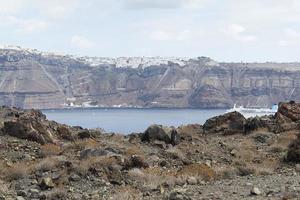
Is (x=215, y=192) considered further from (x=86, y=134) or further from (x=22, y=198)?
(x=86, y=134)

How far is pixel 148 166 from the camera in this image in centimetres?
1503

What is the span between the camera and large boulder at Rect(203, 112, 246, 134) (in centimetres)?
2673

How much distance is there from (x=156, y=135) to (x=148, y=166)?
6630 mm

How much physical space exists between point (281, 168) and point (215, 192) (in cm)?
540

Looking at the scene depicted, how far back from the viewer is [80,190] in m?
12.0

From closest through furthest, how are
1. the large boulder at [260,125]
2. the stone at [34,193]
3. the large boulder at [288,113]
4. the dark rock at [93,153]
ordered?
the stone at [34,193] → the dark rock at [93,153] → the large boulder at [260,125] → the large boulder at [288,113]

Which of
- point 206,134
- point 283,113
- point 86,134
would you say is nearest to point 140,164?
point 86,134

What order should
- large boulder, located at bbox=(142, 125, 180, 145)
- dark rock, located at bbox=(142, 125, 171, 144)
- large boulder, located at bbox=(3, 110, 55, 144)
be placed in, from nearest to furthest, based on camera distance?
large boulder, located at bbox=(3, 110, 55, 144) < large boulder, located at bbox=(142, 125, 180, 145) < dark rock, located at bbox=(142, 125, 171, 144)

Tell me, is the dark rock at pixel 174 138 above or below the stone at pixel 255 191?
below

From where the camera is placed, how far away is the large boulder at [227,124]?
2673cm

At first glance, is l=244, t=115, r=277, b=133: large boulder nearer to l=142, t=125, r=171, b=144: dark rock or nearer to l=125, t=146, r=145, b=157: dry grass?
l=142, t=125, r=171, b=144: dark rock

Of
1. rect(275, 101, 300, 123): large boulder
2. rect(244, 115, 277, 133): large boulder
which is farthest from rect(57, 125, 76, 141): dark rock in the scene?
rect(275, 101, 300, 123): large boulder

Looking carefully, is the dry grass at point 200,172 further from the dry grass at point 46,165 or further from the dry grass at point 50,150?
the dry grass at point 50,150

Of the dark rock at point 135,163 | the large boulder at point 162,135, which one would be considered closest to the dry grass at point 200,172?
the dark rock at point 135,163
